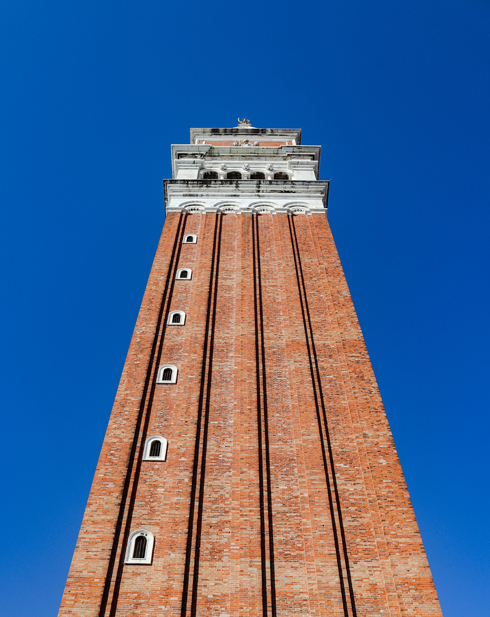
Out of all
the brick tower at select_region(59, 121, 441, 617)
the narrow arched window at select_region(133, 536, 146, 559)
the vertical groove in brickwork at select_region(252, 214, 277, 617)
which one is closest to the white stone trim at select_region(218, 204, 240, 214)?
the brick tower at select_region(59, 121, 441, 617)

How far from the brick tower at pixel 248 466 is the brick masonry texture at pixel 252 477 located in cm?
4

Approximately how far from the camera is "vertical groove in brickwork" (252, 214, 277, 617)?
12.2m

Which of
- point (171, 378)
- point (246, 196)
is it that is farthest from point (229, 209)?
point (171, 378)

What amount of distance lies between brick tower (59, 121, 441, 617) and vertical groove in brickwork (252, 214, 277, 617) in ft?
0.14

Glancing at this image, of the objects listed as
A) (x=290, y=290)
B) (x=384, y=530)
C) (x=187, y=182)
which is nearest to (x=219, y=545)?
(x=384, y=530)

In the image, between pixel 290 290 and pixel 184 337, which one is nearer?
pixel 184 337

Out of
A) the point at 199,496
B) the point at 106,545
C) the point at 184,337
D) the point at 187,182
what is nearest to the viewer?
the point at 106,545

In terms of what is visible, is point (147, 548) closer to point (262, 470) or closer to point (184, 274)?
point (262, 470)

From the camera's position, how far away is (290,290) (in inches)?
869

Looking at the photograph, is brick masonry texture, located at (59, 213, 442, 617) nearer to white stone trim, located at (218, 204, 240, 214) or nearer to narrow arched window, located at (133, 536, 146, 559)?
narrow arched window, located at (133, 536, 146, 559)

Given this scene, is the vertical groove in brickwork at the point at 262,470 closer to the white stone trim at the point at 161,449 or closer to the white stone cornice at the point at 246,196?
the white stone trim at the point at 161,449

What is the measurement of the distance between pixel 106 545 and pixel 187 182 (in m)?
21.3

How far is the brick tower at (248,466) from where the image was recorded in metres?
12.1

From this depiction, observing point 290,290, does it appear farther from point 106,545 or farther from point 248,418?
point 106,545
